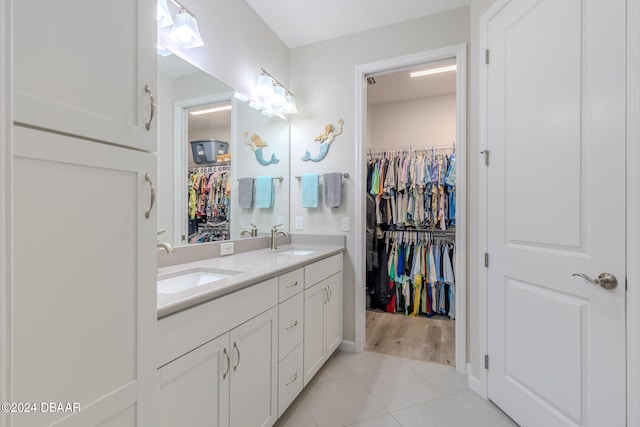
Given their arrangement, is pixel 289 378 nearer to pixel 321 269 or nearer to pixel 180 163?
pixel 321 269

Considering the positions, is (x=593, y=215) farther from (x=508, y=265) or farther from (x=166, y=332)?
(x=166, y=332)

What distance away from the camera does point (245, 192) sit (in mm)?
2307

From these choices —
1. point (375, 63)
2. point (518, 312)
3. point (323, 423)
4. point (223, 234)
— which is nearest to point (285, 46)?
point (375, 63)

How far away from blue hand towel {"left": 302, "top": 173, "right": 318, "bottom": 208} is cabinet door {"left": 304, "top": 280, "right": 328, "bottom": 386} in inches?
30.0

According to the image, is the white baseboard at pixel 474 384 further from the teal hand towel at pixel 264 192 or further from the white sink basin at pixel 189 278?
the teal hand towel at pixel 264 192

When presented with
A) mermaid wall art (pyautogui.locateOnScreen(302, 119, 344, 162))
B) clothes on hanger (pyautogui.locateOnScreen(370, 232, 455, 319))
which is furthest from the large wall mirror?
clothes on hanger (pyautogui.locateOnScreen(370, 232, 455, 319))

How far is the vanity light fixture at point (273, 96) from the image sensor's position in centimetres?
232

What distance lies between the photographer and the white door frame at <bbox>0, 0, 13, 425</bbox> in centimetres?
54

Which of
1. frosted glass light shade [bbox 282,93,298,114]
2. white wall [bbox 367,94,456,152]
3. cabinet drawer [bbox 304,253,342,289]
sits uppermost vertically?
white wall [bbox 367,94,456,152]

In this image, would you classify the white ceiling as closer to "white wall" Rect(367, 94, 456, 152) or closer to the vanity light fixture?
the vanity light fixture

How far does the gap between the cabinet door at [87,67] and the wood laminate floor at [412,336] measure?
8.09ft

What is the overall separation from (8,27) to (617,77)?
1.86m

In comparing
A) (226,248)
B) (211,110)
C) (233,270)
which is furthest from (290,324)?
(211,110)

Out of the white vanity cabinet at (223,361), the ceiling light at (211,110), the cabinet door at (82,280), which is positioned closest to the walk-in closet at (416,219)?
the ceiling light at (211,110)
